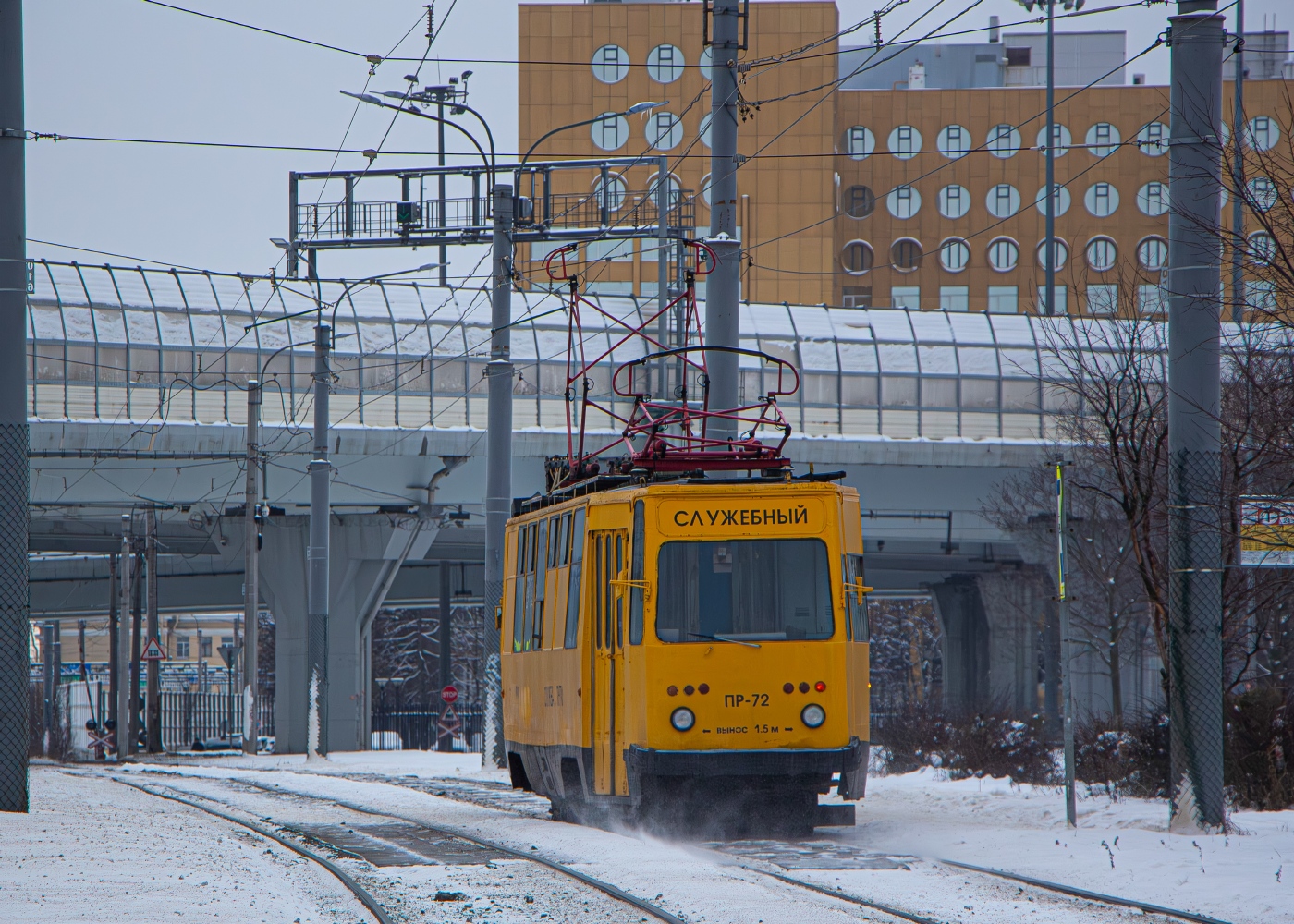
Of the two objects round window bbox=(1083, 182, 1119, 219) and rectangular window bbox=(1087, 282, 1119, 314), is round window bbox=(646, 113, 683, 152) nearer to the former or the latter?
round window bbox=(1083, 182, 1119, 219)

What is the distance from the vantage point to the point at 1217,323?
13.8m

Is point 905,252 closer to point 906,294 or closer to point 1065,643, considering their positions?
point 906,294

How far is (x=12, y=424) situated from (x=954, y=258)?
293 ft

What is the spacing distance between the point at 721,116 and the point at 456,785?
10025mm

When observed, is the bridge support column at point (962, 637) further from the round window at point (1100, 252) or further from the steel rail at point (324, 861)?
the steel rail at point (324, 861)

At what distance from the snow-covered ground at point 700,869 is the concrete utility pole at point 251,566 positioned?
20.3m

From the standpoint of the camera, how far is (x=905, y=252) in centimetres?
10144

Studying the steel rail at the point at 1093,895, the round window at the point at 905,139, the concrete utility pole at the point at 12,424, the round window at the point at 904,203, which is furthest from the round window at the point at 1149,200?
the steel rail at the point at 1093,895

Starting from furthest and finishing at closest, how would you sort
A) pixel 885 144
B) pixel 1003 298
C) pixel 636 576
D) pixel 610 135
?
pixel 1003 298
pixel 885 144
pixel 610 135
pixel 636 576

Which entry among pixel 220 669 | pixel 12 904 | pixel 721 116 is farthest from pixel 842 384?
pixel 220 669

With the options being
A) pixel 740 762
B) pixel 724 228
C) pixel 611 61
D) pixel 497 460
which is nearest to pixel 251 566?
pixel 497 460

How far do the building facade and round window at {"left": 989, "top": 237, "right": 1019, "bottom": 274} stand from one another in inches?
3.8

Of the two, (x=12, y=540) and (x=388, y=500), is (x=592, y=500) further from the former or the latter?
(x=388, y=500)

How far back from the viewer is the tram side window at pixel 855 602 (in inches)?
538
